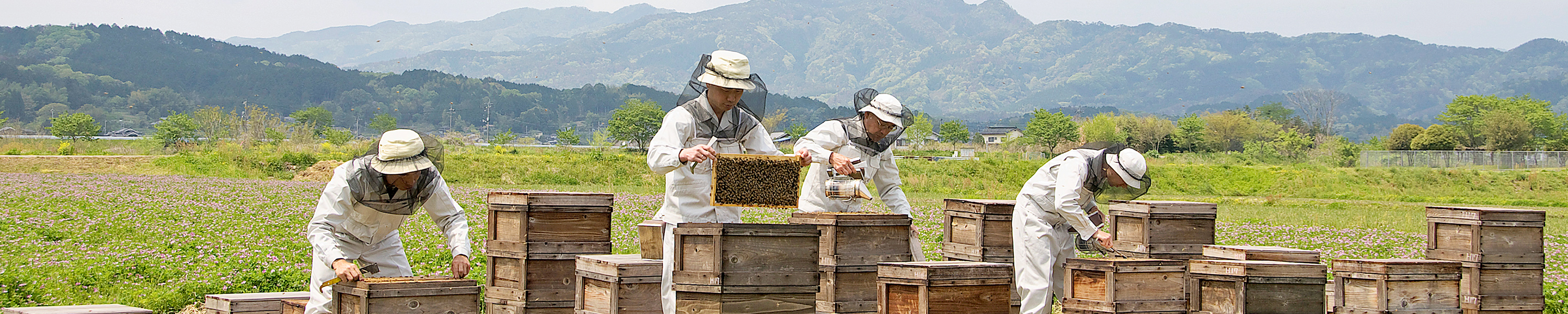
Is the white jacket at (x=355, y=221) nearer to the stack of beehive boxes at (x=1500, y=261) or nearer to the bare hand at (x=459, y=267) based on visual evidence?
the bare hand at (x=459, y=267)

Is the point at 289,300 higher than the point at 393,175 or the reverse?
the reverse

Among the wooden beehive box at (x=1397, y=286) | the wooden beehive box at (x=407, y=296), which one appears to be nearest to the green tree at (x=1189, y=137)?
the wooden beehive box at (x=1397, y=286)

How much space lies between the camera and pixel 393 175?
6129mm

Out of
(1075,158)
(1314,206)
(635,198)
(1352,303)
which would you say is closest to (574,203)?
(1075,158)

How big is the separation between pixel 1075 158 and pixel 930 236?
32.6 ft

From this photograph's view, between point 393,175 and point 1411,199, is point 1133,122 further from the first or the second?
point 393,175

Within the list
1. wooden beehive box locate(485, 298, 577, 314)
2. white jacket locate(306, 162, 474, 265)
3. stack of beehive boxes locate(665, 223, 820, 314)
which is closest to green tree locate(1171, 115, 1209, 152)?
wooden beehive box locate(485, 298, 577, 314)

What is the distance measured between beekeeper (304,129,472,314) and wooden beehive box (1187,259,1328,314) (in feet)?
15.9

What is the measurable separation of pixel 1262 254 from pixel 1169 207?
866 millimetres

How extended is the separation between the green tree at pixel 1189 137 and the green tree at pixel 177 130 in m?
83.9

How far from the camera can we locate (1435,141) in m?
78.1

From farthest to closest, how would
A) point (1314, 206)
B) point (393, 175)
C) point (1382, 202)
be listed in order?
point (1382, 202) < point (1314, 206) < point (393, 175)

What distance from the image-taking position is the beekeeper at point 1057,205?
25.0 feet

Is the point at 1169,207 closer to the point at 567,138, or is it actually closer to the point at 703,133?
the point at 703,133
